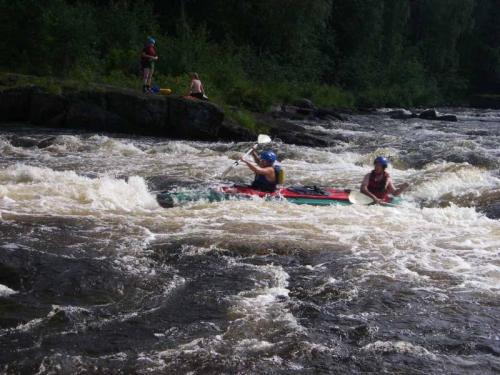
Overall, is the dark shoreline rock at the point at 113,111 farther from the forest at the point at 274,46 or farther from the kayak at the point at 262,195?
the kayak at the point at 262,195

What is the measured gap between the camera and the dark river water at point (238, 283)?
14.6ft

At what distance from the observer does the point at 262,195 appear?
8875 mm

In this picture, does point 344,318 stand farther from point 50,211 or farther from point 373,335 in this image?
point 50,211

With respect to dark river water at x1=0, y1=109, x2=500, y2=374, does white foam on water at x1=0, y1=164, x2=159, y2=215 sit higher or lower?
lower

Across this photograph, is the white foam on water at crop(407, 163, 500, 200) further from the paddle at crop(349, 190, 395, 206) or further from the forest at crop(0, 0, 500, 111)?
the forest at crop(0, 0, 500, 111)

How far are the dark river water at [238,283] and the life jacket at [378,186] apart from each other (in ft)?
1.14

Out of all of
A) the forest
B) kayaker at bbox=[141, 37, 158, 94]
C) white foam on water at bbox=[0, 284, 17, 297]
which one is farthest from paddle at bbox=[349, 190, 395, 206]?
the forest

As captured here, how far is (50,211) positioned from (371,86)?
28021 millimetres

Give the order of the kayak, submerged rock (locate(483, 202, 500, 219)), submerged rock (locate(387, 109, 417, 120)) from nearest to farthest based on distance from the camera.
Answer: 1. the kayak
2. submerged rock (locate(483, 202, 500, 219))
3. submerged rock (locate(387, 109, 417, 120))

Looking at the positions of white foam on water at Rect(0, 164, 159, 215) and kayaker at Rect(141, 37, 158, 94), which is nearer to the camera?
white foam on water at Rect(0, 164, 159, 215)

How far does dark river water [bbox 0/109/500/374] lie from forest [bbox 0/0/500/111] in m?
9.47

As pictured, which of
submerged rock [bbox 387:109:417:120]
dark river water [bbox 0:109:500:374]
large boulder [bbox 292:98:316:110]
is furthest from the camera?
submerged rock [bbox 387:109:417:120]

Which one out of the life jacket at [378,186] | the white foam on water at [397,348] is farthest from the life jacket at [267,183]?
the white foam on water at [397,348]

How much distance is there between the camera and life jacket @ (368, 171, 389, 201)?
943cm
